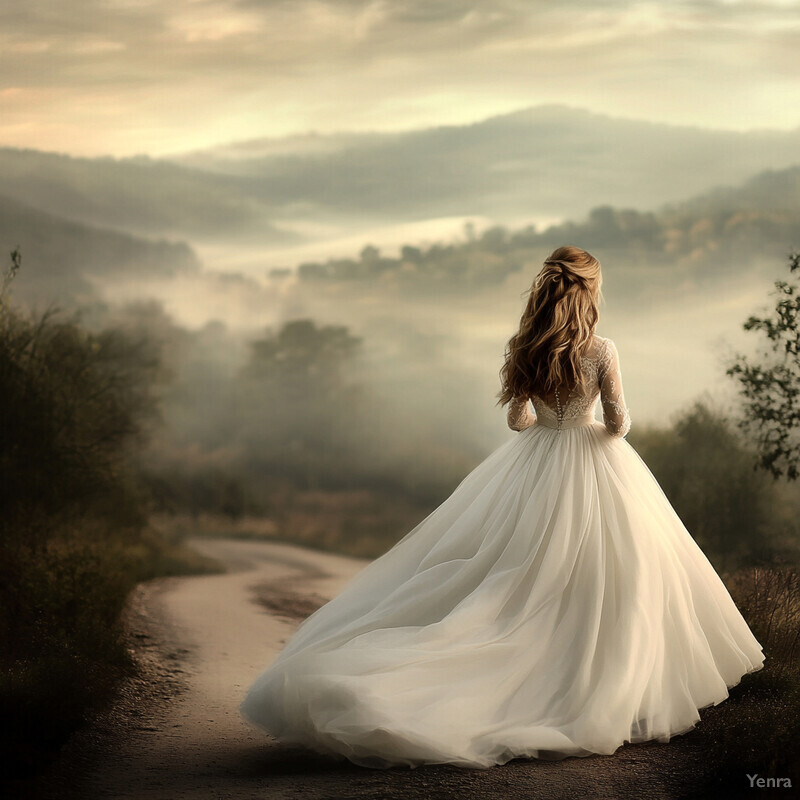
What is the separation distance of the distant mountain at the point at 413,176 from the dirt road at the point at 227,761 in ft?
14.4

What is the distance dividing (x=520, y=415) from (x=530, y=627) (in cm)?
102

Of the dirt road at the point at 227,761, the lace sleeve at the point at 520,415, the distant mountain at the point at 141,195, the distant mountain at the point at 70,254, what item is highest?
the distant mountain at the point at 141,195

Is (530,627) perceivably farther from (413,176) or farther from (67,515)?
(413,176)

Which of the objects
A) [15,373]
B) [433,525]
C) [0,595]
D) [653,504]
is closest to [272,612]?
[0,595]

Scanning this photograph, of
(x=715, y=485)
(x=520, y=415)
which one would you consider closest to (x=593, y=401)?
(x=520, y=415)

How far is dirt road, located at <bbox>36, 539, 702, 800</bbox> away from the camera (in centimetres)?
361

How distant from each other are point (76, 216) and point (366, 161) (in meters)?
2.90

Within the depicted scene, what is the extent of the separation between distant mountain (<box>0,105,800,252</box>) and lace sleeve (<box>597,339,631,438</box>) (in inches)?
233

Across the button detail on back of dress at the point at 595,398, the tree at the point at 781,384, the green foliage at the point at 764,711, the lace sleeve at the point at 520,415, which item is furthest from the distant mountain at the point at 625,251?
the button detail on back of dress at the point at 595,398

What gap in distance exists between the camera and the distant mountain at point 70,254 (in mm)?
9070

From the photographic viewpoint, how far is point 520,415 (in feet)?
14.8

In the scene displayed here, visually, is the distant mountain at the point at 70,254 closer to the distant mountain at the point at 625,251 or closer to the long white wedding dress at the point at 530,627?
the distant mountain at the point at 625,251

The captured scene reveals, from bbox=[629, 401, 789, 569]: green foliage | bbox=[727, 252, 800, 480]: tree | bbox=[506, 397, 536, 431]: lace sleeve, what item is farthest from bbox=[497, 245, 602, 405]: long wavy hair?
bbox=[629, 401, 789, 569]: green foliage

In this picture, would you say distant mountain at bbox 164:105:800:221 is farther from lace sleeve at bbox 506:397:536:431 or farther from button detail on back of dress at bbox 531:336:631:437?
button detail on back of dress at bbox 531:336:631:437
